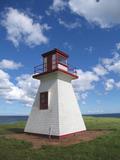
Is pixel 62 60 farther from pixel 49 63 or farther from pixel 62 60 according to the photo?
pixel 49 63

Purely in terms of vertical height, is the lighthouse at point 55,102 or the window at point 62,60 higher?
the window at point 62,60

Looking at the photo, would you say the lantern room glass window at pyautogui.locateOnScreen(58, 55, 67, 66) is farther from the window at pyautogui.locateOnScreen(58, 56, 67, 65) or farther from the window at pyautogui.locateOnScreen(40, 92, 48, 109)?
the window at pyautogui.locateOnScreen(40, 92, 48, 109)

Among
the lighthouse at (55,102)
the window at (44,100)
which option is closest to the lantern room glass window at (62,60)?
the lighthouse at (55,102)

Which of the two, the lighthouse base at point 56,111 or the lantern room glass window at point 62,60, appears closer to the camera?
the lighthouse base at point 56,111

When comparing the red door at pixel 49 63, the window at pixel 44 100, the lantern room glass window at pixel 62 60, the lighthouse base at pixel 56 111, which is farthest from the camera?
the lantern room glass window at pixel 62 60

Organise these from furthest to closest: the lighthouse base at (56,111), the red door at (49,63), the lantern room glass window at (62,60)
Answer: the lantern room glass window at (62,60), the red door at (49,63), the lighthouse base at (56,111)

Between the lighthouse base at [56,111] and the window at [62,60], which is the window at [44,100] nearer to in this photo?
the lighthouse base at [56,111]

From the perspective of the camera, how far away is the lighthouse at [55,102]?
1822 cm

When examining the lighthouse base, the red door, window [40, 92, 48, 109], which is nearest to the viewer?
the lighthouse base

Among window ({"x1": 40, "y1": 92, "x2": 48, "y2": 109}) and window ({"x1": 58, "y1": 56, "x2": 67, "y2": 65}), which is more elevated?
window ({"x1": 58, "y1": 56, "x2": 67, "y2": 65})

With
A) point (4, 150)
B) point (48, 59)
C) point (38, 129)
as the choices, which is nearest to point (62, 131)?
point (38, 129)

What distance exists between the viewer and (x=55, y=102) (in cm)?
1880

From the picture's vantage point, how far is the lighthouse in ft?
59.8

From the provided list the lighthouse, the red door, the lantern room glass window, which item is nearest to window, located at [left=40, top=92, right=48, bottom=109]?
the lighthouse
